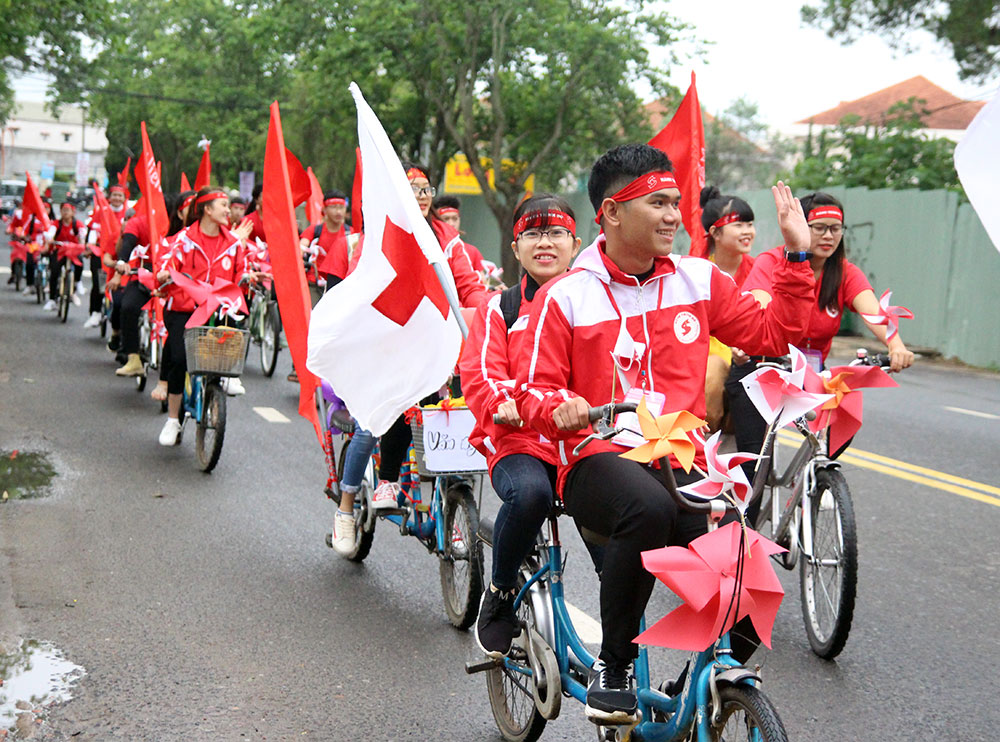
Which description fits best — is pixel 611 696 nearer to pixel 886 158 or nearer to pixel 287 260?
pixel 287 260

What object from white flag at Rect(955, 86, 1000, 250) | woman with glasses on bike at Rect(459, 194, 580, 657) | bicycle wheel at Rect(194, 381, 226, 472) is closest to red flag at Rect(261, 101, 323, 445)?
woman with glasses on bike at Rect(459, 194, 580, 657)

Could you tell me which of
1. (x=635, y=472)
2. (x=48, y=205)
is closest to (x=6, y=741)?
(x=635, y=472)

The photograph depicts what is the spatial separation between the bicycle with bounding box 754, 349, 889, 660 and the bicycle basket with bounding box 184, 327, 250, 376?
409 centimetres

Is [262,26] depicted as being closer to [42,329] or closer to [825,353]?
[42,329]

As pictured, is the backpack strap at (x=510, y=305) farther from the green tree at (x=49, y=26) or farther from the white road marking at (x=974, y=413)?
the green tree at (x=49, y=26)

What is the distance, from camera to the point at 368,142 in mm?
4602

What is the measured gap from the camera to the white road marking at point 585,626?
17.2ft

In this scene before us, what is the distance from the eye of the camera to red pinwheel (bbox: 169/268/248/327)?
8.77 metres

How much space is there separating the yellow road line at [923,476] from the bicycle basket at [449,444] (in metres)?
4.14

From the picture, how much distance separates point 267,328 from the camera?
1412 centimetres

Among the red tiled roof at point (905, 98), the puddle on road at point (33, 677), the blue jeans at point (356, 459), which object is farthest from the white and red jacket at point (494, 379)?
the red tiled roof at point (905, 98)

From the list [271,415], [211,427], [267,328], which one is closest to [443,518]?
[211,427]

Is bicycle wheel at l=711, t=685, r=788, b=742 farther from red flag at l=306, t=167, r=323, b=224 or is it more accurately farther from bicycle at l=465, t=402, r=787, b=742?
red flag at l=306, t=167, r=323, b=224

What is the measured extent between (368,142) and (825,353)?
2736 millimetres
